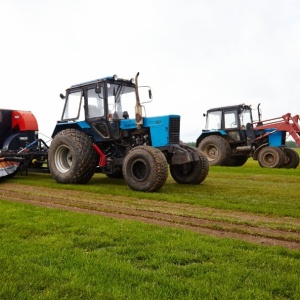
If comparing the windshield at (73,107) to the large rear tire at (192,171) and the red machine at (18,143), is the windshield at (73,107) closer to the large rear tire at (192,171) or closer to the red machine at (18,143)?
the red machine at (18,143)

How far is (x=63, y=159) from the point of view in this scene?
1038 cm

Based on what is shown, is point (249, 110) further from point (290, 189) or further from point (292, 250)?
point (292, 250)

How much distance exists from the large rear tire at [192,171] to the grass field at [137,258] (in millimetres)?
3192

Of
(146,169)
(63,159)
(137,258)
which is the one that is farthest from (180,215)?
(63,159)

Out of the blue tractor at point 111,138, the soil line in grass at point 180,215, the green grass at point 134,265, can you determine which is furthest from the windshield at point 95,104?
the green grass at point 134,265

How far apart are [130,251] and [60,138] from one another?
6604 millimetres

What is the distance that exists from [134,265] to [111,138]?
20.5 feet

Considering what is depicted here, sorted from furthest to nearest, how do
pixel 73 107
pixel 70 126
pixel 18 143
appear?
pixel 18 143, pixel 70 126, pixel 73 107

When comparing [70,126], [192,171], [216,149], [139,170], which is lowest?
[192,171]

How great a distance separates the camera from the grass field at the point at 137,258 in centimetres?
291

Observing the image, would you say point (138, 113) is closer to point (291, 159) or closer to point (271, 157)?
point (271, 157)

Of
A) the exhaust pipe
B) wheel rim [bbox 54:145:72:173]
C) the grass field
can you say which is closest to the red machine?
wheel rim [bbox 54:145:72:173]

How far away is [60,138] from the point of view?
9961 mm

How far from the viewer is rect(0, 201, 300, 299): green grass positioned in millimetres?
2887
